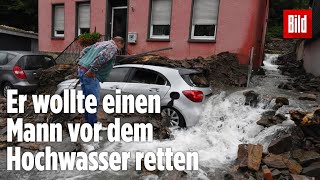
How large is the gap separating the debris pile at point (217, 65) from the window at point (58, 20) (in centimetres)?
752

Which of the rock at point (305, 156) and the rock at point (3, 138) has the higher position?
the rock at point (305, 156)

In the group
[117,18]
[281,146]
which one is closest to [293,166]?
[281,146]

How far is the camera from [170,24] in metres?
Result: 12.0

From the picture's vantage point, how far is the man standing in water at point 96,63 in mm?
5359

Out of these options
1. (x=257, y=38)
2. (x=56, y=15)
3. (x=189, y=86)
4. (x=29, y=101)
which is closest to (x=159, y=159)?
(x=189, y=86)

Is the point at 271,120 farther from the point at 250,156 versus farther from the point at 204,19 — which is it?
the point at 204,19

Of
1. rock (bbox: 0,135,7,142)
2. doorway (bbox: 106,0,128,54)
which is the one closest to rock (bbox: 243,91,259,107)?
rock (bbox: 0,135,7,142)

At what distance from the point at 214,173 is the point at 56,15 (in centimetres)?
1434

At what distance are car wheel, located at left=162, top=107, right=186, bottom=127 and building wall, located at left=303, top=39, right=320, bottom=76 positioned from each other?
336 inches

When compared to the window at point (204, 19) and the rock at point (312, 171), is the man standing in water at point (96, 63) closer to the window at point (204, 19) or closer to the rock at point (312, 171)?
the rock at point (312, 171)

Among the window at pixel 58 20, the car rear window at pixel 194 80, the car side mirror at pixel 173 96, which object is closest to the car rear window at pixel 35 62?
the car side mirror at pixel 173 96

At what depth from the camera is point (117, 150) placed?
18.4 ft

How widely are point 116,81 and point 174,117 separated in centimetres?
182

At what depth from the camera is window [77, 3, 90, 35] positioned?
1473 cm
